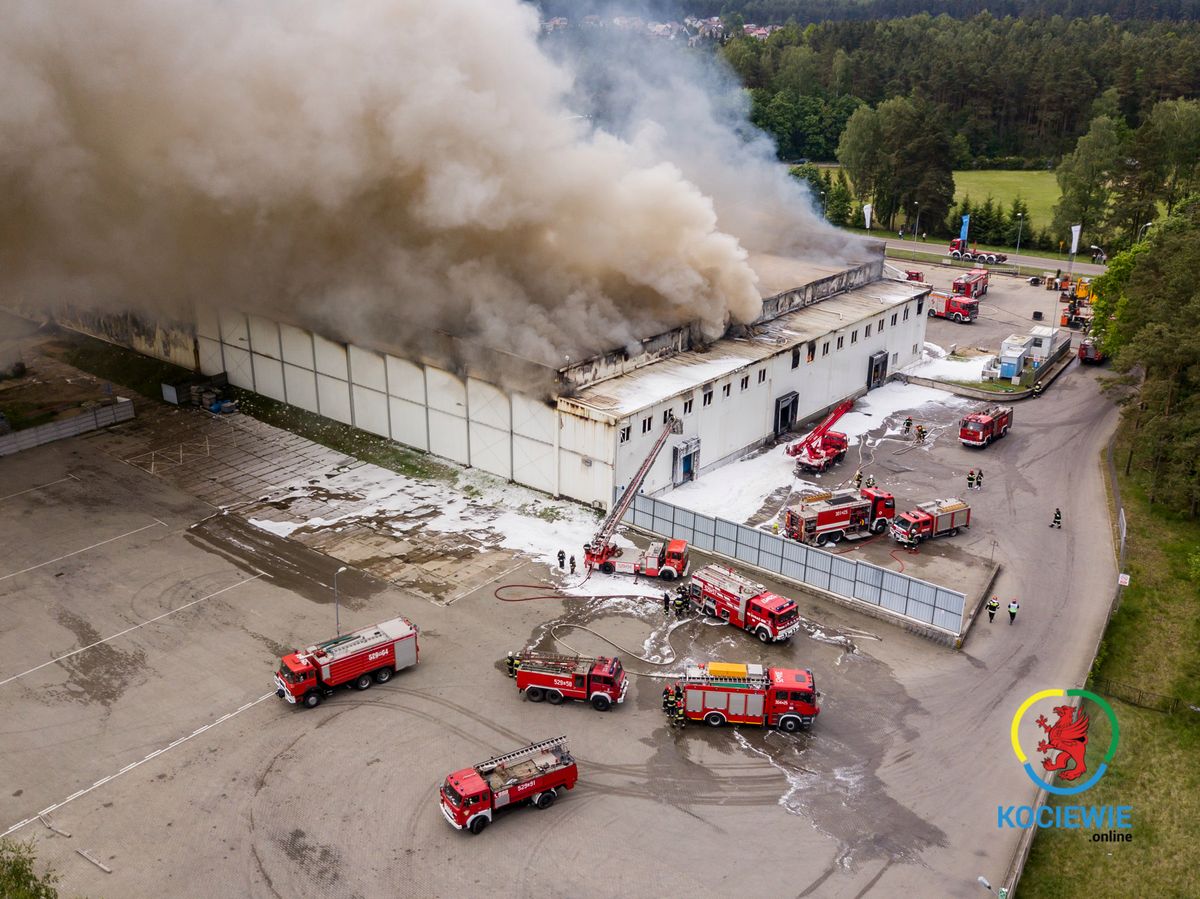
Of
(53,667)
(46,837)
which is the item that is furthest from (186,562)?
(46,837)

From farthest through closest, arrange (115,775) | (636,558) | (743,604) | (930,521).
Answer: (930,521) → (636,558) → (743,604) → (115,775)

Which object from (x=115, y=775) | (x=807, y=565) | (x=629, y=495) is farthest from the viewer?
(x=629, y=495)

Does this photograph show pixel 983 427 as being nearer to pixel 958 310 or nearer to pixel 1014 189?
pixel 958 310

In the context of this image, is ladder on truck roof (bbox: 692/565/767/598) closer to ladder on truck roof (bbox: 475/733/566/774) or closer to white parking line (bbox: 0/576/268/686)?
ladder on truck roof (bbox: 475/733/566/774)

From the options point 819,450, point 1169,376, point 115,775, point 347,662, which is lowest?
point 115,775

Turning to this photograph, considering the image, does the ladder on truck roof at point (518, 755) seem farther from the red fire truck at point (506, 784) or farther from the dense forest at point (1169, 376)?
the dense forest at point (1169, 376)

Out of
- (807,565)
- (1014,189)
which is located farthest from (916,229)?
(807,565)

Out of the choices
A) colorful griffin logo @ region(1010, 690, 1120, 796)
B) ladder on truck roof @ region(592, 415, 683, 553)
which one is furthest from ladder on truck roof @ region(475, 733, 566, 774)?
colorful griffin logo @ region(1010, 690, 1120, 796)

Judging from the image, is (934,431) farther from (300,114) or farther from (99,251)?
(99,251)
